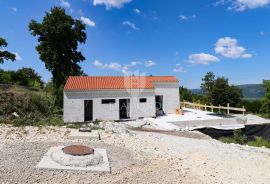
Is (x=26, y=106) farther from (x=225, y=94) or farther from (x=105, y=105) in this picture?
(x=225, y=94)

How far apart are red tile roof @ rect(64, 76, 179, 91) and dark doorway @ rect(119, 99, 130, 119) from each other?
4.58ft

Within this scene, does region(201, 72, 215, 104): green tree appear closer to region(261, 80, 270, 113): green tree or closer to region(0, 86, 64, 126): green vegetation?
region(261, 80, 270, 113): green tree

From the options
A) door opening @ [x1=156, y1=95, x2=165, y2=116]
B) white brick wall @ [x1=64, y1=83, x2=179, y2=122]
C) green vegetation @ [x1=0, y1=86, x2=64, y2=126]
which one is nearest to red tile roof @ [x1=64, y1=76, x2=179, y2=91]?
white brick wall @ [x1=64, y1=83, x2=179, y2=122]

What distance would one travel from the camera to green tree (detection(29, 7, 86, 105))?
3216 cm

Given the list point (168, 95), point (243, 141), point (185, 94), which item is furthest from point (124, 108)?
point (185, 94)

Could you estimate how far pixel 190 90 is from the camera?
4222cm

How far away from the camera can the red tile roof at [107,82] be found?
2380 cm

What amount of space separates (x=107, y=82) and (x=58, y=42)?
36.7 ft

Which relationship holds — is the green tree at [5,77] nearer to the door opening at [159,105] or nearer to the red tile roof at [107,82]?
the red tile roof at [107,82]

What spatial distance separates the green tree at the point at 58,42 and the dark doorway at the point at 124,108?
31.7 feet

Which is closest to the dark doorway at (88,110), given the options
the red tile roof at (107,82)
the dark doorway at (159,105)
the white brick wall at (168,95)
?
the red tile roof at (107,82)

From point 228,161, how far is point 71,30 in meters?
27.4

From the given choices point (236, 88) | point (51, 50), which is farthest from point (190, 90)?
point (51, 50)

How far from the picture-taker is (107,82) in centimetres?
2519
